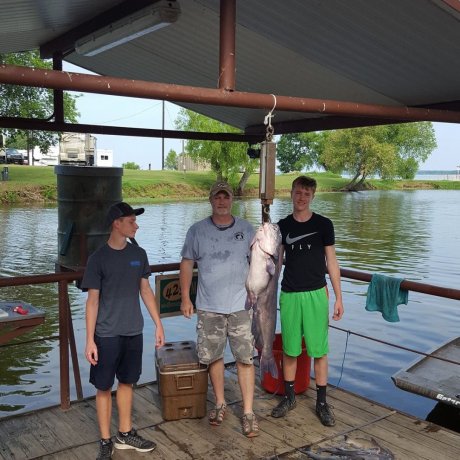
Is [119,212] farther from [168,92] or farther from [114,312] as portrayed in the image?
[168,92]

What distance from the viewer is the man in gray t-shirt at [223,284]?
4.21m

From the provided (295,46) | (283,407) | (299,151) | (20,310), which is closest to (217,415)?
(283,407)

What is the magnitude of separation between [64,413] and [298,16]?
151 inches

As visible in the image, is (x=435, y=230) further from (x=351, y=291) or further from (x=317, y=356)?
(x=317, y=356)

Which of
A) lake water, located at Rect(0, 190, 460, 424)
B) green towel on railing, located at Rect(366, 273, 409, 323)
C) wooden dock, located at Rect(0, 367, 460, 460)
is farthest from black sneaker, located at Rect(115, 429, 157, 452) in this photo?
lake water, located at Rect(0, 190, 460, 424)

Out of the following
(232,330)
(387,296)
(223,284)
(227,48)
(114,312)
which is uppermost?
(227,48)

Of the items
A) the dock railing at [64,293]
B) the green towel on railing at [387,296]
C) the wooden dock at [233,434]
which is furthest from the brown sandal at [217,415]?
the green towel on railing at [387,296]

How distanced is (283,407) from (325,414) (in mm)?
361

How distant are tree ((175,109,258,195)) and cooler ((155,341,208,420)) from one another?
43.8 meters

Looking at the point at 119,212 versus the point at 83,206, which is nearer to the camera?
the point at 119,212

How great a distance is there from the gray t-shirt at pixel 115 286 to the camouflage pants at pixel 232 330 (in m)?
0.66

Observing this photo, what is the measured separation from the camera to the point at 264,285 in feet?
12.7

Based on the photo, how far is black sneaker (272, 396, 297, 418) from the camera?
4.64 metres

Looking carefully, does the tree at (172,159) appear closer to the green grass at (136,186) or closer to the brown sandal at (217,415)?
the green grass at (136,186)
